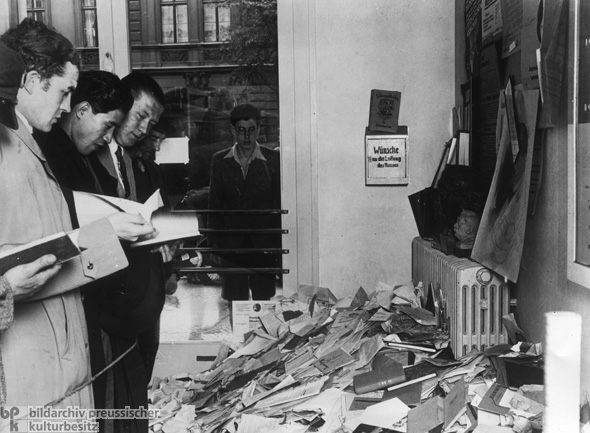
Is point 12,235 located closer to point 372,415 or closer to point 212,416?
point 212,416

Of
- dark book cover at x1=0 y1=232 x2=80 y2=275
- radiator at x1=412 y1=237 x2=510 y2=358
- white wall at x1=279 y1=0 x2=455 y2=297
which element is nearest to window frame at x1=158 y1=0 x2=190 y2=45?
white wall at x1=279 y1=0 x2=455 y2=297

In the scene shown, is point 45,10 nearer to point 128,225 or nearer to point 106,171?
point 106,171

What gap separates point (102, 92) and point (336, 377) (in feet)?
4.68

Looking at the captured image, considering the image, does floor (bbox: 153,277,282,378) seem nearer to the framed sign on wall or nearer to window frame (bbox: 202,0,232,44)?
the framed sign on wall

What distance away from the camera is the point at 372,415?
99.4 inches

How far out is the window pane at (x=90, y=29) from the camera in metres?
2.97

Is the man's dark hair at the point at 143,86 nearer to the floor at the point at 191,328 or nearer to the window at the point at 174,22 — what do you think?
the window at the point at 174,22

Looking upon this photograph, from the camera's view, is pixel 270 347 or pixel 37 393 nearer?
pixel 37 393

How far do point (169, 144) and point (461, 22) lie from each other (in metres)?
1.62

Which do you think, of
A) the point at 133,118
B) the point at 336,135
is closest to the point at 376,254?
the point at 336,135

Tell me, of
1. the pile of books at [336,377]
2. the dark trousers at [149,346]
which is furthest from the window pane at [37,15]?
the pile of books at [336,377]

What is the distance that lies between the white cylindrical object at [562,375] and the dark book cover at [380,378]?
2.77 ft

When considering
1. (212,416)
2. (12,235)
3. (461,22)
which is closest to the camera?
(12,235)

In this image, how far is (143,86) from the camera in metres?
3.11
